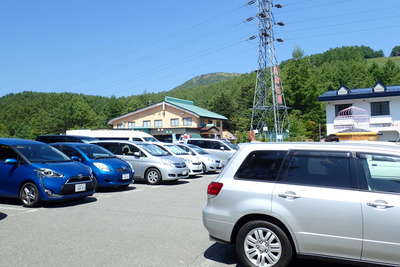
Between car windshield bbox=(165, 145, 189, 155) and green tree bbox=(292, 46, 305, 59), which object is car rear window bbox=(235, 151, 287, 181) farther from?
green tree bbox=(292, 46, 305, 59)

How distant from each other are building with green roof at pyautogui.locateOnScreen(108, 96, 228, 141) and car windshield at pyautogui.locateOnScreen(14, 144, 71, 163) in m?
38.7

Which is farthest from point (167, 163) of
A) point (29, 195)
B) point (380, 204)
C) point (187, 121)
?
point (187, 121)

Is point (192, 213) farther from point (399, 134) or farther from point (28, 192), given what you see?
point (399, 134)

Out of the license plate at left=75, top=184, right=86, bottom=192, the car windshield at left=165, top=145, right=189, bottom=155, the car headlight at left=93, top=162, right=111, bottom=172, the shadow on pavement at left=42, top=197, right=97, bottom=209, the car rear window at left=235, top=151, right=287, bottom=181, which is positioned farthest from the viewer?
the car windshield at left=165, top=145, right=189, bottom=155

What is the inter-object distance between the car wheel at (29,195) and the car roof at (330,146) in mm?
5837

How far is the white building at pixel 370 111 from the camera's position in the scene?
1385 inches

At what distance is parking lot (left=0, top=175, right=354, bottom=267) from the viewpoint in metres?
4.79

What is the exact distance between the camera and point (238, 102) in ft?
259

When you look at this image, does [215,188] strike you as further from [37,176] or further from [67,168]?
[37,176]

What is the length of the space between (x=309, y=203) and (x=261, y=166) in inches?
31.2

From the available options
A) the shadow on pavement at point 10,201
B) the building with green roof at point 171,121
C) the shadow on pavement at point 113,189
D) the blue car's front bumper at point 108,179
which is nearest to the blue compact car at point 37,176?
the shadow on pavement at point 10,201

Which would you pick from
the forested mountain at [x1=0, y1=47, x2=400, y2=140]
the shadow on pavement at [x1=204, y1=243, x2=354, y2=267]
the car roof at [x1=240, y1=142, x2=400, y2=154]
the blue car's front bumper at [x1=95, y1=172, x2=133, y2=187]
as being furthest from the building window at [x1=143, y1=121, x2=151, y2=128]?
the car roof at [x1=240, y1=142, x2=400, y2=154]

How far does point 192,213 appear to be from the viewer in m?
7.91

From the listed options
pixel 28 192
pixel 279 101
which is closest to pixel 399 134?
pixel 279 101
